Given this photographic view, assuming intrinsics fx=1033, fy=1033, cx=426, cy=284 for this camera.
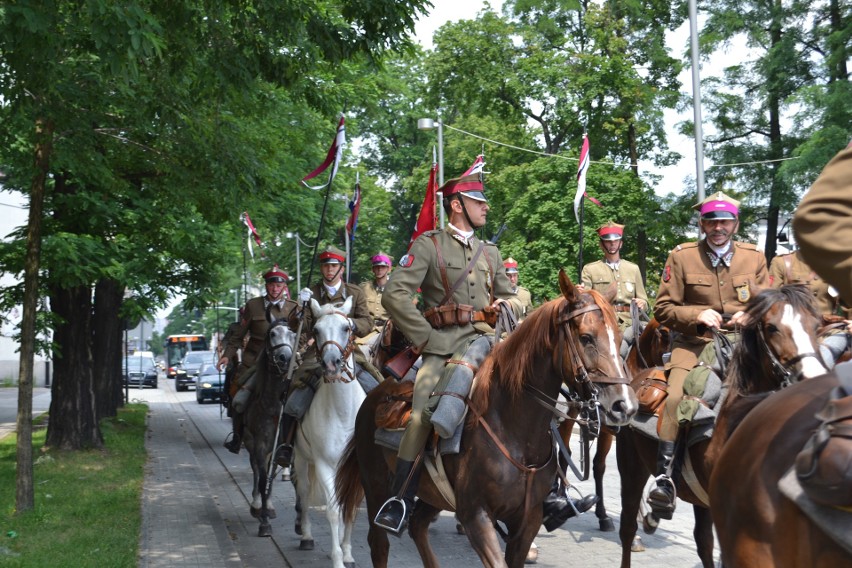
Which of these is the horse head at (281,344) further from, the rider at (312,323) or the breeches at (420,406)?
the breeches at (420,406)

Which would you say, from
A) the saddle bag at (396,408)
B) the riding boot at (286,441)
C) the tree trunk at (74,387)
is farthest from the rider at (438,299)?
the tree trunk at (74,387)

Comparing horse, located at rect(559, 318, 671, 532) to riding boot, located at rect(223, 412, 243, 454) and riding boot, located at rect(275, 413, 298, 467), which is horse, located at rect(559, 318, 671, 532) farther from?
riding boot, located at rect(223, 412, 243, 454)

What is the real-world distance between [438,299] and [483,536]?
5.66ft

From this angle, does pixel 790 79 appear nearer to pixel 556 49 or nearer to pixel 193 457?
pixel 556 49

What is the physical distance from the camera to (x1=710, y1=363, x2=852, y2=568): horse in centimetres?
309

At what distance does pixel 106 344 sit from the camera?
922 inches

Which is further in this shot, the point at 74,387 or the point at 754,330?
the point at 74,387

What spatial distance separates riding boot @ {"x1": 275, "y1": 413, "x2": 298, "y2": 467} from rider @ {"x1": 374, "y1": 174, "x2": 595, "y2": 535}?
3753 mm

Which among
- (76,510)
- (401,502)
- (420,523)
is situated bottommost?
(76,510)

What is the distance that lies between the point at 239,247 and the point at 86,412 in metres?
6.32

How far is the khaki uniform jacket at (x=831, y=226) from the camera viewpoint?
2.54 metres

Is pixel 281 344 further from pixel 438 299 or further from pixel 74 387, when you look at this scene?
pixel 74 387

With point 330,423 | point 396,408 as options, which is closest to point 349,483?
point 330,423

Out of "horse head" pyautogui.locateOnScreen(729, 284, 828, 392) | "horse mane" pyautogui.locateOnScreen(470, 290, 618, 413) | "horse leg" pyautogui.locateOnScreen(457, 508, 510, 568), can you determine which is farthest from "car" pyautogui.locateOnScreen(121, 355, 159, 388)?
"horse head" pyautogui.locateOnScreen(729, 284, 828, 392)
